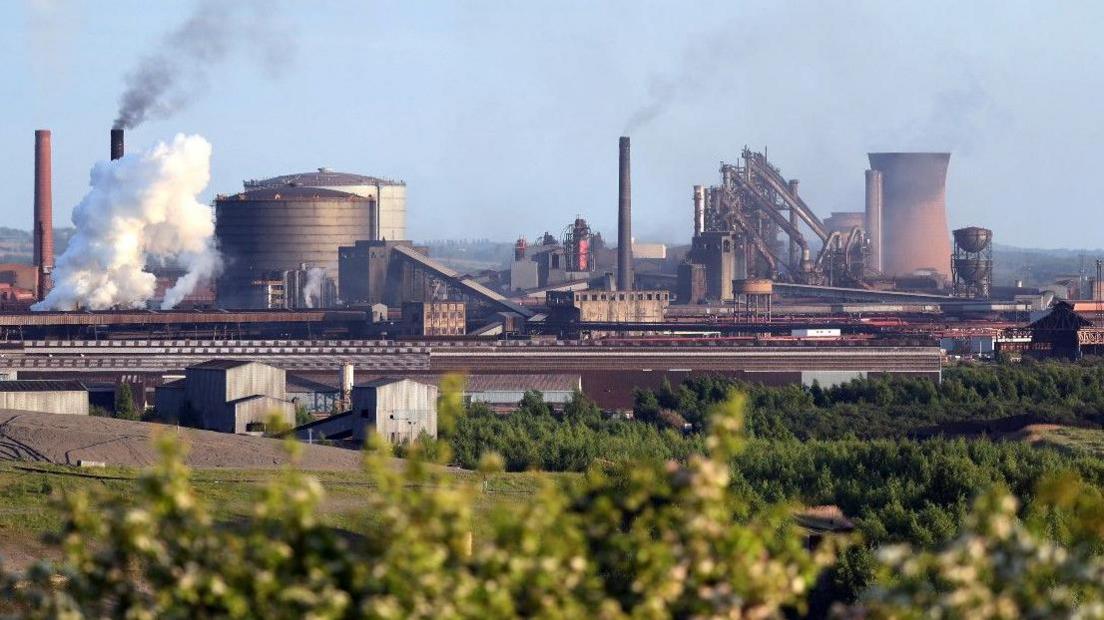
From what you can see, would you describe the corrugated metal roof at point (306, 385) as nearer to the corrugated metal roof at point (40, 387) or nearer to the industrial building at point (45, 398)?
the corrugated metal roof at point (40, 387)

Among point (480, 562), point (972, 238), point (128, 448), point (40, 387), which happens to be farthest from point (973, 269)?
point (480, 562)

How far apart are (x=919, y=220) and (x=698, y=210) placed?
29656 millimetres

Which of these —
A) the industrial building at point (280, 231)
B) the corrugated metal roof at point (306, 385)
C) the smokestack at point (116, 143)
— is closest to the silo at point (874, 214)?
the industrial building at point (280, 231)

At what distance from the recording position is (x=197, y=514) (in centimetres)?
850

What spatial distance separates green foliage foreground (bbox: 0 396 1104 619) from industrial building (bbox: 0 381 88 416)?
1540 inches

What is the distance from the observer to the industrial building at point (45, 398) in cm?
4694

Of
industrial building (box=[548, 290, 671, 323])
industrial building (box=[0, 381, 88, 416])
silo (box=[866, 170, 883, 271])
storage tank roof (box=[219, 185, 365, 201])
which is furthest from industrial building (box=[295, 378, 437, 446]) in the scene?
silo (box=[866, 170, 883, 271])

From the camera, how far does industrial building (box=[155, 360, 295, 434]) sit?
46.8 metres

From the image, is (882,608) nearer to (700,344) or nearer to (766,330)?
(700,344)

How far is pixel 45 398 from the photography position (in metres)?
47.9

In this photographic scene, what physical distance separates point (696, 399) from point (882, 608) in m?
49.9

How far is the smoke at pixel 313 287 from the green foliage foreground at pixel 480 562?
100 m

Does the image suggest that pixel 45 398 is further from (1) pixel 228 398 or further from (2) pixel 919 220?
(2) pixel 919 220

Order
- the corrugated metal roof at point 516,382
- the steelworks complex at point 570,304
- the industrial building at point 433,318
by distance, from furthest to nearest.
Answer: the industrial building at point 433,318, the steelworks complex at point 570,304, the corrugated metal roof at point 516,382
